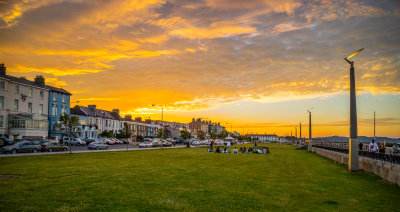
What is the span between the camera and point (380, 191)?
13.8 metres

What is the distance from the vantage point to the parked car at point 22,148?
37.1 m

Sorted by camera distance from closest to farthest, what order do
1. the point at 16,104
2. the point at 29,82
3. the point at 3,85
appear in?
the point at 3,85
the point at 16,104
the point at 29,82

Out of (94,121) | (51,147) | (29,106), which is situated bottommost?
(51,147)

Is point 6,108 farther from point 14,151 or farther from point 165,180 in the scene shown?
point 165,180

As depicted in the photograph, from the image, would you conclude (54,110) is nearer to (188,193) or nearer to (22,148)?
(22,148)

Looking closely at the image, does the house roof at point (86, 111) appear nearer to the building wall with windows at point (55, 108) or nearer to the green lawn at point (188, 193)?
the building wall with windows at point (55, 108)

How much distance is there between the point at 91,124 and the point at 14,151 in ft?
172

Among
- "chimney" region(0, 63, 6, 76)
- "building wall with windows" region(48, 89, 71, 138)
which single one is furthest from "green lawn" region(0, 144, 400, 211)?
"building wall with windows" region(48, 89, 71, 138)

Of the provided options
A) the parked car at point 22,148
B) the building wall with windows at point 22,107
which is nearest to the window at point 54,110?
the building wall with windows at point 22,107

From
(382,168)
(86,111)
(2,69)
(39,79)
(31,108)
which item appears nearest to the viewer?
(382,168)

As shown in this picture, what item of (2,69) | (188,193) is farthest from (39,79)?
(188,193)

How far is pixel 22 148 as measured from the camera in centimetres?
3862

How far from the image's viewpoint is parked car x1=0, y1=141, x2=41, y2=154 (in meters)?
37.1

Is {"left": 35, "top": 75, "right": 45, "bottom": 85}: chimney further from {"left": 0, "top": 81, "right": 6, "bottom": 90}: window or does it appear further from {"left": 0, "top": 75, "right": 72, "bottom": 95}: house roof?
{"left": 0, "top": 81, "right": 6, "bottom": 90}: window
